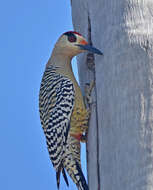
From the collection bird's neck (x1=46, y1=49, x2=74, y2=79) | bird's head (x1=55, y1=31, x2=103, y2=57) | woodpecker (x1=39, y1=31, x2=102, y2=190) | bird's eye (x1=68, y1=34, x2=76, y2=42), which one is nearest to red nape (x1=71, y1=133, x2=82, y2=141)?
woodpecker (x1=39, y1=31, x2=102, y2=190)

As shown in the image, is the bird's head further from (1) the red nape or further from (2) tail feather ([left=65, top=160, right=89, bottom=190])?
(2) tail feather ([left=65, top=160, right=89, bottom=190])

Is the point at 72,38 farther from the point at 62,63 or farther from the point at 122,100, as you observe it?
the point at 122,100

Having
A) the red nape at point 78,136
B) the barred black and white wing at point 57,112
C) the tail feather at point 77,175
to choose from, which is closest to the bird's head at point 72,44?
the barred black and white wing at point 57,112

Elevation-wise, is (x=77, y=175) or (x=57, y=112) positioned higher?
(x=57, y=112)

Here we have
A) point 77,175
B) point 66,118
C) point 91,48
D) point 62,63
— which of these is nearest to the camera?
point 91,48

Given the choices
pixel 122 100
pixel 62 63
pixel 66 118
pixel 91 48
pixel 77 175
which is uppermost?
pixel 91 48

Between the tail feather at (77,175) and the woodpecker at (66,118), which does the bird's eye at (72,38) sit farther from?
the tail feather at (77,175)

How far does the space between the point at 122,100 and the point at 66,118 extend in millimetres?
985

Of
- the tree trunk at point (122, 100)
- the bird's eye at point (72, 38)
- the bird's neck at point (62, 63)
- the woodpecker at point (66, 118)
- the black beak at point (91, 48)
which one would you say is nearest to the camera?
the tree trunk at point (122, 100)

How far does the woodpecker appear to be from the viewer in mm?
3096

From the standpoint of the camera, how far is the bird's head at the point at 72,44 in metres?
3.14

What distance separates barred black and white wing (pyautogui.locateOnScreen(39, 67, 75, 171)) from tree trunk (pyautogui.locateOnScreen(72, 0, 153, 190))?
0.44 meters

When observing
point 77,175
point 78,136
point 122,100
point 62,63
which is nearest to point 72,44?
point 62,63

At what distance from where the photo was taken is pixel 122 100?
228 cm
